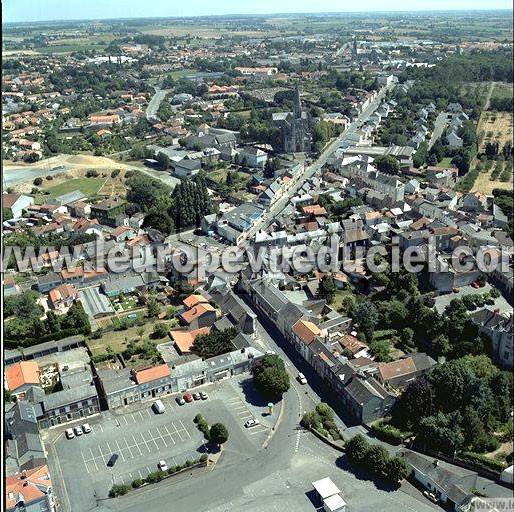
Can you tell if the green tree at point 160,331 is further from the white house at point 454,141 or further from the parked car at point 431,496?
the white house at point 454,141

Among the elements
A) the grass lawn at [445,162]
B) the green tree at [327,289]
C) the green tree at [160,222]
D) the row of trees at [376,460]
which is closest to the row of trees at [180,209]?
the green tree at [160,222]

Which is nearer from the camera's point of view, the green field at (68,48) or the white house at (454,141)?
the white house at (454,141)

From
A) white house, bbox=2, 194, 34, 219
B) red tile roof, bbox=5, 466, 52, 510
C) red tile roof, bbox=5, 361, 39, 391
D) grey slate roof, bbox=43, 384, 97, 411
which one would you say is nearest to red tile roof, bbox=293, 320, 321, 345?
grey slate roof, bbox=43, 384, 97, 411

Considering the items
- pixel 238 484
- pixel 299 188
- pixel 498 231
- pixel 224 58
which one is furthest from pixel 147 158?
pixel 224 58

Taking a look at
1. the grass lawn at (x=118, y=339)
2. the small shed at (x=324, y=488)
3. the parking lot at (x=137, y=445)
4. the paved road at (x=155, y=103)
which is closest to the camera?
the small shed at (x=324, y=488)

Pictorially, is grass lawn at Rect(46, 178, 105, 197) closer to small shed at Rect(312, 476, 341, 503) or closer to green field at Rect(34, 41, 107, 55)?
small shed at Rect(312, 476, 341, 503)

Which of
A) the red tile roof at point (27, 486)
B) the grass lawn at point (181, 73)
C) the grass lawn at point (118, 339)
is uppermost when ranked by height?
the grass lawn at point (181, 73)

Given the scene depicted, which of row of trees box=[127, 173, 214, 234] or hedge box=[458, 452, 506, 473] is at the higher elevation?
row of trees box=[127, 173, 214, 234]
